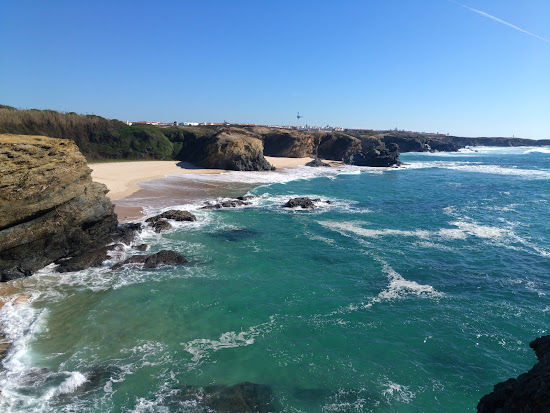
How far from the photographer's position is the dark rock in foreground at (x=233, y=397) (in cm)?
920

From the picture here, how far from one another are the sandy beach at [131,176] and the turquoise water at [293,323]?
346 inches

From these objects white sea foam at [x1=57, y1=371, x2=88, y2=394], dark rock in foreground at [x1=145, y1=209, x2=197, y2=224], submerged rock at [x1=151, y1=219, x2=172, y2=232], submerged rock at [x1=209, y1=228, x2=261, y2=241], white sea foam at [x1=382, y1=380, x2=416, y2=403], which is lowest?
white sea foam at [x1=382, y1=380, x2=416, y2=403]

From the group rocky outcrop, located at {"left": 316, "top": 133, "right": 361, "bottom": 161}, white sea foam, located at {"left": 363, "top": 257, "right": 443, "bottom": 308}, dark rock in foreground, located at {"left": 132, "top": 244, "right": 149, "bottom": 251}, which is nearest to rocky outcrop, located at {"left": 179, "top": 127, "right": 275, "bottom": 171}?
rocky outcrop, located at {"left": 316, "top": 133, "right": 361, "bottom": 161}

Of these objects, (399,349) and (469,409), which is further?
(399,349)

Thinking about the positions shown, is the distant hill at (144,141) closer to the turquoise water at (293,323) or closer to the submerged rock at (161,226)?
the submerged rock at (161,226)

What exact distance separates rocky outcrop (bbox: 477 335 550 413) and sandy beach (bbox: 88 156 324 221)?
85.5 feet

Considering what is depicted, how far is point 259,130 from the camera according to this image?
93.1 m

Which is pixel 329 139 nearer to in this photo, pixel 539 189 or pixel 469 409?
pixel 539 189

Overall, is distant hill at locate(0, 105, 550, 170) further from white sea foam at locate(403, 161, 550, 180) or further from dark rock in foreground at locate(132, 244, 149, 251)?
dark rock in foreground at locate(132, 244, 149, 251)

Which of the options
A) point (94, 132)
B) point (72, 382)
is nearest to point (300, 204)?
point (72, 382)

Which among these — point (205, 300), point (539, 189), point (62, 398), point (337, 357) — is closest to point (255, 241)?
point (205, 300)

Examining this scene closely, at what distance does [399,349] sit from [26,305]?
14.4 m

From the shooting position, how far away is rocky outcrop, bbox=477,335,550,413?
470cm

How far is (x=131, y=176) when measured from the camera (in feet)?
158
